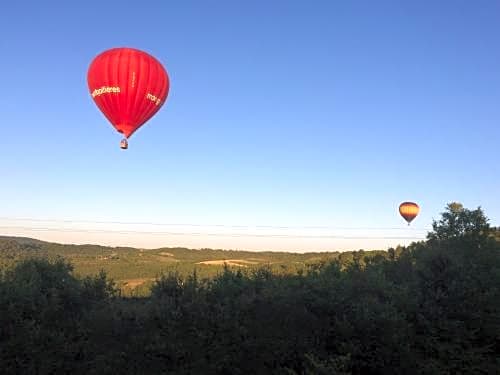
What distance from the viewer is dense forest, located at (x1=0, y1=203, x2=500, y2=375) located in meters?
14.6

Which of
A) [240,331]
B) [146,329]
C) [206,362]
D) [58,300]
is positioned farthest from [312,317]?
[58,300]

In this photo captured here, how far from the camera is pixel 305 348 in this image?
15.7m

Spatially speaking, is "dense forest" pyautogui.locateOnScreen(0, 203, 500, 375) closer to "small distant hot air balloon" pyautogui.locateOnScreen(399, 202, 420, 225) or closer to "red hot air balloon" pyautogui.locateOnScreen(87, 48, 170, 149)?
"red hot air balloon" pyautogui.locateOnScreen(87, 48, 170, 149)

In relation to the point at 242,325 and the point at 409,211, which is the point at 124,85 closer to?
the point at 242,325

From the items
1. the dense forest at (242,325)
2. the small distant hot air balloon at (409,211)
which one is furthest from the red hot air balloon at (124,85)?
the small distant hot air balloon at (409,211)

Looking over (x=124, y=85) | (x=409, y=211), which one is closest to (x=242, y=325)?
(x=124, y=85)

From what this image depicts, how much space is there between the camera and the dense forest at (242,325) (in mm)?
14594

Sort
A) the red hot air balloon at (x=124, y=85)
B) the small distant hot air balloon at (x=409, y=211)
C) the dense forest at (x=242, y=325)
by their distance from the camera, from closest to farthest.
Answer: the dense forest at (x=242, y=325) → the red hot air balloon at (x=124, y=85) → the small distant hot air balloon at (x=409, y=211)

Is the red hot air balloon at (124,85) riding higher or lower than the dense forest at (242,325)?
higher

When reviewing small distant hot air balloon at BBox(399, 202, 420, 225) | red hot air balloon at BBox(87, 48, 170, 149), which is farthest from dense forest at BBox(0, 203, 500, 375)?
small distant hot air balloon at BBox(399, 202, 420, 225)

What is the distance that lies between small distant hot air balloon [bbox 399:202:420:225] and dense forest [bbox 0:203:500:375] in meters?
37.6

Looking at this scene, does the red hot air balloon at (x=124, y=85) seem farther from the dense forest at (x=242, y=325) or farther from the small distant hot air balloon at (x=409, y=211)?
the small distant hot air balloon at (x=409, y=211)

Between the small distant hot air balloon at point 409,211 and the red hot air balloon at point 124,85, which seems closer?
the red hot air balloon at point 124,85

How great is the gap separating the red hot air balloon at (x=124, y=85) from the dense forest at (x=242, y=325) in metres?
7.31
